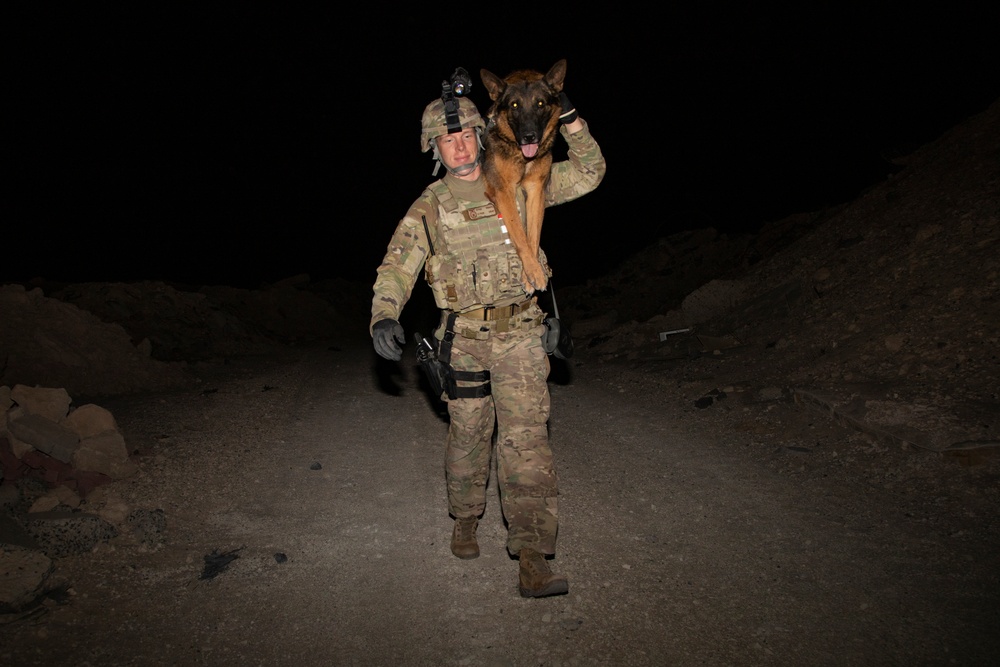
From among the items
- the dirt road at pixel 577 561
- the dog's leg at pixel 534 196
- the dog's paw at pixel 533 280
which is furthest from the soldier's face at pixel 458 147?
the dirt road at pixel 577 561

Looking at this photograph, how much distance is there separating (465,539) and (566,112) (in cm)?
266

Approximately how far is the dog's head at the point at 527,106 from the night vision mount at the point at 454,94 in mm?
177

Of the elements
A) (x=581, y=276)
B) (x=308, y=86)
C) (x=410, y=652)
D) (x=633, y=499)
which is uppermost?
(x=308, y=86)

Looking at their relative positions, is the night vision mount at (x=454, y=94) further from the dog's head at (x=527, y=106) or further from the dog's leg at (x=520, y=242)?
the dog's leg at (x=520, y=242)

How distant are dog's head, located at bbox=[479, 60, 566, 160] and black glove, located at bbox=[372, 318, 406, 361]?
1.25m

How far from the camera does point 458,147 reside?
12.7 ft

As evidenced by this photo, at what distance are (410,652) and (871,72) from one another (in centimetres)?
2390

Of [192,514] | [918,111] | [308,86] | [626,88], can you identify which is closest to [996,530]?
[192,514]

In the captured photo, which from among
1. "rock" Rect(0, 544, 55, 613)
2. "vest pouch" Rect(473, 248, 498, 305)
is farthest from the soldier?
"rock" Rect(0, 544, 55, 613)

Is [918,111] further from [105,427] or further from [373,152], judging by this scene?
[373,152]

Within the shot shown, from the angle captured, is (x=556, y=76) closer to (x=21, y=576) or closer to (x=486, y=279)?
(x=486, y=279)

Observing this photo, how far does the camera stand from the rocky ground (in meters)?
3.25

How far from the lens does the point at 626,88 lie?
122 ft

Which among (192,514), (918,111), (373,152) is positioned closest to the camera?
(192,514)
